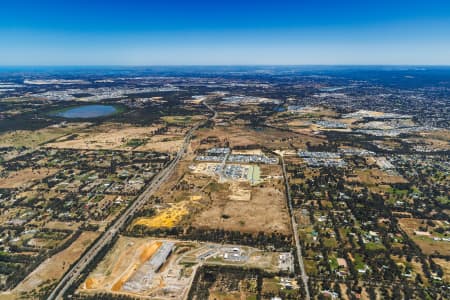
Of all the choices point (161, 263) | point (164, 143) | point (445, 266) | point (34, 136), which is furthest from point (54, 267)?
point (34, 136)

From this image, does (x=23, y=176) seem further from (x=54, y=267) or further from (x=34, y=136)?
(x=34, y=136)

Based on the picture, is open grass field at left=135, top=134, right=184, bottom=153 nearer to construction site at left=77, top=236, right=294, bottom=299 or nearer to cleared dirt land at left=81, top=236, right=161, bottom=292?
cleared dirt land at left=81, top=236, right=161, bottom=292

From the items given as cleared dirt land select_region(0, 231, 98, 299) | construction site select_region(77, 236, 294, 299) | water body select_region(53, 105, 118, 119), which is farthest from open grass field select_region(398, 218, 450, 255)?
water body select_region(53, 105, 118, 119)

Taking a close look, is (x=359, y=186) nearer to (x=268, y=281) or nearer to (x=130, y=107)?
(x=268, y=281)

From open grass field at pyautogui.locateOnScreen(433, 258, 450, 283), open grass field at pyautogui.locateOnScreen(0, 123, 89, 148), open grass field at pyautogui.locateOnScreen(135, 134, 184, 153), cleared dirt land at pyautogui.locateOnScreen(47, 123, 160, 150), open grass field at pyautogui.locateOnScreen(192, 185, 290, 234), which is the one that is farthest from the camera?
open grass field at pyautogui.locateOnScreen(0, 123, 89, 148)

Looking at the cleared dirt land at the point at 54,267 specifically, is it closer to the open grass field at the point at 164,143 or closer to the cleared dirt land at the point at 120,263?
the cleared dirt land at the point at 120,263

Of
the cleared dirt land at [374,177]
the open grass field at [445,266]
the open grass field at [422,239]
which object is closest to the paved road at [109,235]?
the cleared dirt land at [374,177]
